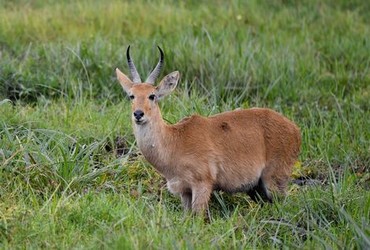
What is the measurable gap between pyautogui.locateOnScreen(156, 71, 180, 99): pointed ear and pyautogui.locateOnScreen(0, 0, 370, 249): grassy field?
0.85 meters

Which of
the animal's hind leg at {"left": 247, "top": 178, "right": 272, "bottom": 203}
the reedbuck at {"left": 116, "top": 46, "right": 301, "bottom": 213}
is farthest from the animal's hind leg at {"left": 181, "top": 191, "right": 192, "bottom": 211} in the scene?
the animal's hind leg at {"left": 247, "top": 178, "right": 272, "bottom": 203}

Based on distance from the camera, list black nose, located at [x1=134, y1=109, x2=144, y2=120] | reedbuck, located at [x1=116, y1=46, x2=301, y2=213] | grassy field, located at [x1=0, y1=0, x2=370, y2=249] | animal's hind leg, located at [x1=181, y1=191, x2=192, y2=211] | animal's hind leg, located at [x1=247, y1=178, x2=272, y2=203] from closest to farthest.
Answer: grassy field, located at [x1=0, y1=0, x2=370, y2=249], black nose, located at [x1=134, y1=109, x2=144, y2=120], reedbuck, located at [x1=116, y1=46, x2=301, y2=213], animal's hind leg, located at [x1=181, y1=191, x2=192, y2=211], animal's hind leg, located at [x1=247, y1=178, x2=272, y2=203]

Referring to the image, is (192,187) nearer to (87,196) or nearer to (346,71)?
(87,196)

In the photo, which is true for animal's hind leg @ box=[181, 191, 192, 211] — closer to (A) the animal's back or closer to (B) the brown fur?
(B) the brown fur

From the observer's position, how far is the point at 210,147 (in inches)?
295

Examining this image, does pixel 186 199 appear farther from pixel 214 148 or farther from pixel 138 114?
pixel 138 114

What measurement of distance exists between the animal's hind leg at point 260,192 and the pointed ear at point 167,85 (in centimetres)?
115

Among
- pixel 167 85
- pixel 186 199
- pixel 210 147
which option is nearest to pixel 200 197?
pixel 186 199

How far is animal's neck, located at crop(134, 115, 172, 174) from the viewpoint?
24.1ft

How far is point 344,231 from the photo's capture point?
261 inches

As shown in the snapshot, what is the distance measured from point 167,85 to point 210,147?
2.13 ft

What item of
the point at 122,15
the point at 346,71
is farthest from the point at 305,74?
→ the point at 122,15

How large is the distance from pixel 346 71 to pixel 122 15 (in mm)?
3351

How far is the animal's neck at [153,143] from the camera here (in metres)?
7.36
